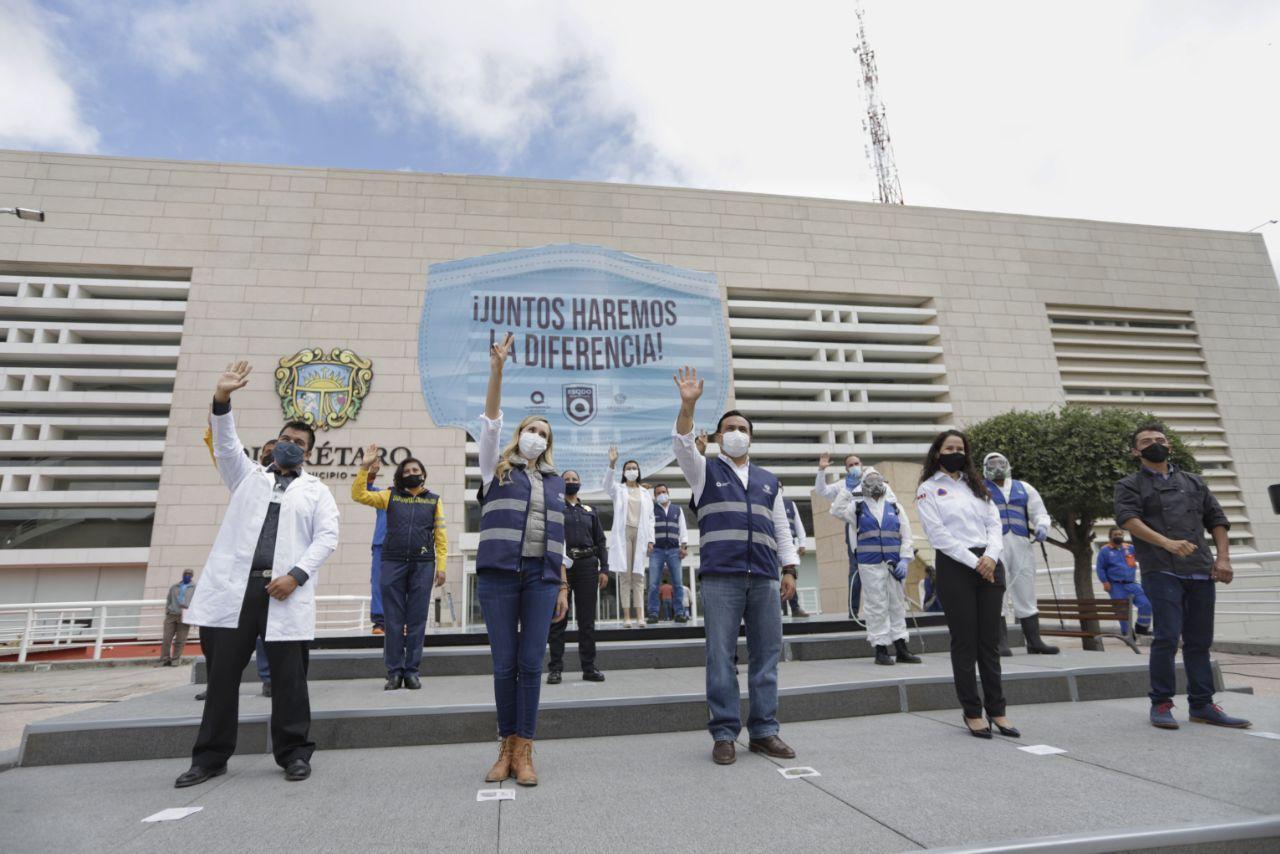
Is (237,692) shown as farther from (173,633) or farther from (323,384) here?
(323,384)

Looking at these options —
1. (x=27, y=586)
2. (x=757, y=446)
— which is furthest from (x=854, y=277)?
(x=27, y=586)

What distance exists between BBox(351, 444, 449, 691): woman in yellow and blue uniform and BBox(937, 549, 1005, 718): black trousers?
12.4ft

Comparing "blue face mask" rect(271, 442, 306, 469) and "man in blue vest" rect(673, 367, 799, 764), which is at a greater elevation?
"blue face mask" rect(271, 442, 306, 469)

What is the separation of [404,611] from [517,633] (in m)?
2.48

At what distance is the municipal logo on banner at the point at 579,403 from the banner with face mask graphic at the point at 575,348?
24 millimetres

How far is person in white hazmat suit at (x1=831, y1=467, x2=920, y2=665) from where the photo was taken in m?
6.04

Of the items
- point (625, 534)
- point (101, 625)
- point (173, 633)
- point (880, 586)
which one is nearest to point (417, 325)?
point (173, 633)

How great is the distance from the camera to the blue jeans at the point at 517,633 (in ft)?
10.7

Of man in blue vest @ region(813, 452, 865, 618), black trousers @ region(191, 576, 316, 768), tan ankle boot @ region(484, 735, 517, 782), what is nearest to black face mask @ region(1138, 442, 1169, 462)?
man in blue vest @ region(813, 452, 865, 618)

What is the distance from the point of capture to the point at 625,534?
9.27 meters

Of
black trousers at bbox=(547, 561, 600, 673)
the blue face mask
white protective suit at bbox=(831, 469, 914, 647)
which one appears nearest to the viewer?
the blue face mask

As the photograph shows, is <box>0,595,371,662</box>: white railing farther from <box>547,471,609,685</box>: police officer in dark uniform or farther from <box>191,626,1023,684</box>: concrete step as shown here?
<box>547,471,609,685</box>: police officer in dark uniform

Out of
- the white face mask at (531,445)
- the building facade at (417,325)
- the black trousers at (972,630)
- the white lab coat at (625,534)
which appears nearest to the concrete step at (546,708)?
the black trousers at (972,630)

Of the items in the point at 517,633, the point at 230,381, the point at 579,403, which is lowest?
the point at 517,633
